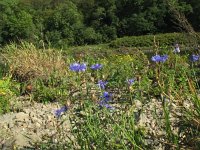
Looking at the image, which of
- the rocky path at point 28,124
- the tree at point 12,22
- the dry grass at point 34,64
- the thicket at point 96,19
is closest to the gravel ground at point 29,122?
the rocky path at point 28,124

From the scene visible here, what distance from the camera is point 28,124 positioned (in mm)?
4926

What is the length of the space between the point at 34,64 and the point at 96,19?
172ft

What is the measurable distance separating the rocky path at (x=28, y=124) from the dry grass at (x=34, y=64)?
1.34 m

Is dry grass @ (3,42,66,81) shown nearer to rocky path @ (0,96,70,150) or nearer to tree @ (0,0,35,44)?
rocky path @ (0,96,70,150)

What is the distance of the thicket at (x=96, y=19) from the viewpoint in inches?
1815

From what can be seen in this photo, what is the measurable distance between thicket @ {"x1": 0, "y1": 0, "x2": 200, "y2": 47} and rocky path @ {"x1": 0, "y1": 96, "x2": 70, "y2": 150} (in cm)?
3539

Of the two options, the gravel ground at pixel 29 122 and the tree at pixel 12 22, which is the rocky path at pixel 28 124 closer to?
the gravel ground at pixel 29 122

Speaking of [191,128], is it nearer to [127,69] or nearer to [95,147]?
[95,147]

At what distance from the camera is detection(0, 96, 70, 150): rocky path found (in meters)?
4.12

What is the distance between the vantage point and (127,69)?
690cm

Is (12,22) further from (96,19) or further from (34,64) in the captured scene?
(34,64)

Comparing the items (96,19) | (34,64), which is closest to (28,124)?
(34,64)

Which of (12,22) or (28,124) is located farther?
(12,22)

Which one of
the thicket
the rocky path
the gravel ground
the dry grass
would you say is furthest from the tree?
the rocky path
